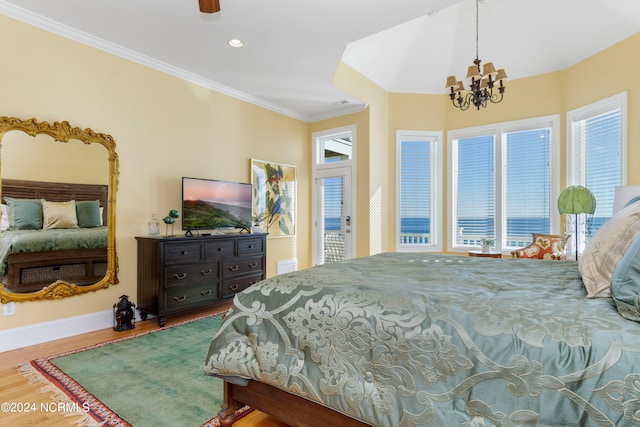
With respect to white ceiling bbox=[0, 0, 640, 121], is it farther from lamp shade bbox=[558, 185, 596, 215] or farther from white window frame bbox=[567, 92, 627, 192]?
lamp shade bbox=[558, 185, 596, 215]

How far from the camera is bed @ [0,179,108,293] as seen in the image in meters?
2.83

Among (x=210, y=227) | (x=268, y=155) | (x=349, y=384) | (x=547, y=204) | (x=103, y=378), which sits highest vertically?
(x=268, y=155)

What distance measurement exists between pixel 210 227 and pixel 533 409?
376cm

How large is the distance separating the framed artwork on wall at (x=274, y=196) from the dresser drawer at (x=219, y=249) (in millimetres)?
972

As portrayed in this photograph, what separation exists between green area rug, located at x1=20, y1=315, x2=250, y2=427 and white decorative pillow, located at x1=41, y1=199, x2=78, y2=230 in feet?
3.89

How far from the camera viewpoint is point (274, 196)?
5176 mm

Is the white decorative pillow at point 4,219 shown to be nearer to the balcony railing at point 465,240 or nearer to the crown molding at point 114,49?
the crown molding at point 114,49

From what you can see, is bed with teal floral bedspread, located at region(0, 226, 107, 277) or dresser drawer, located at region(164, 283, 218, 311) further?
dresser drawer, located at region(164, 283, 218, 311)

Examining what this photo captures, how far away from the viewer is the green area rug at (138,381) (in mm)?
1824

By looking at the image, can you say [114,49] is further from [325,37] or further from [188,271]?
[188,271]


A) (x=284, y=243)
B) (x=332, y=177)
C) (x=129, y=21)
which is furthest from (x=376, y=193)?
(x=129, y=21)

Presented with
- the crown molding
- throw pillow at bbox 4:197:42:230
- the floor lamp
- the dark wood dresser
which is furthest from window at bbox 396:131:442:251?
throw pillow at bbox 4:197:42:230

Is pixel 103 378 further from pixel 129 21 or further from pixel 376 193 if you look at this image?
pixel 376 193

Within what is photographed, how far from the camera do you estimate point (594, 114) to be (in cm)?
409
